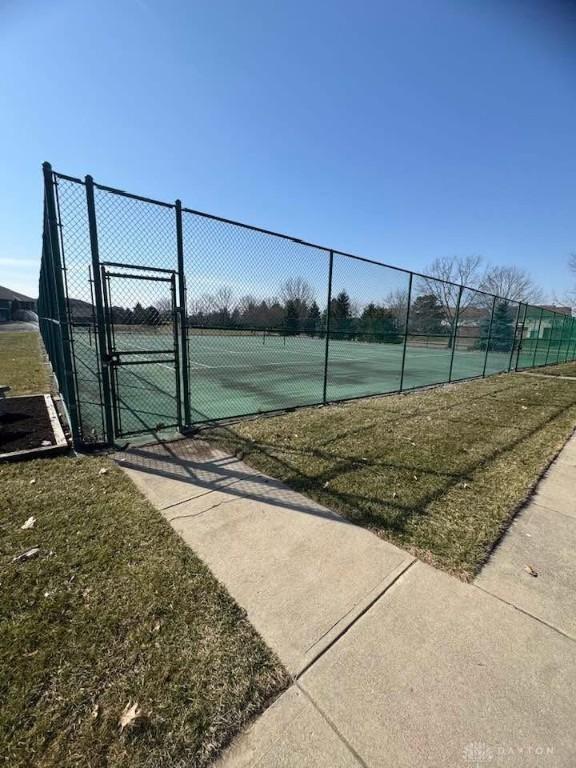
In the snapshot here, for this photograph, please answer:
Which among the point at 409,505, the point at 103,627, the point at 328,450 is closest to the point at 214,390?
the point at 328,450

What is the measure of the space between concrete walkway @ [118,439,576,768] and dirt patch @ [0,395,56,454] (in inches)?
87.8

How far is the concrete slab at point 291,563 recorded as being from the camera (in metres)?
1.78

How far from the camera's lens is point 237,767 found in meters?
1.20

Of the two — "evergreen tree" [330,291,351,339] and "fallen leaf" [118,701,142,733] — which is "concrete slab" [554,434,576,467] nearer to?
"evergreen tree" [330,291,351,339]

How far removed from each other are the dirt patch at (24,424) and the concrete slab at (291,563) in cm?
245

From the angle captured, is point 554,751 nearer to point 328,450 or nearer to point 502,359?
point 328,450

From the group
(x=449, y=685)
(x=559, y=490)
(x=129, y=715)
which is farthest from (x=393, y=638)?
(x=559, y=490)

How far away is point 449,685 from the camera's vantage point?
4.90 feet

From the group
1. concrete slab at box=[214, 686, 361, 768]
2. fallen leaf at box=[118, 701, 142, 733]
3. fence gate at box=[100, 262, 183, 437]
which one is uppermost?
fence gate at box=[100, 262, 183, 437]

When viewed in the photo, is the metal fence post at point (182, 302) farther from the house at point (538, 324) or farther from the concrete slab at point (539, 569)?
the house at point (538, 324)

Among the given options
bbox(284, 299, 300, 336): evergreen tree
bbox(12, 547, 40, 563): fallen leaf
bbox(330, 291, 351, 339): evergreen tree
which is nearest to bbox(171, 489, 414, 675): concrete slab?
bbox(12, 547, 40, 563): fallen leaf

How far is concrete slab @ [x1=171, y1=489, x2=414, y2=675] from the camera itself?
1.78 m

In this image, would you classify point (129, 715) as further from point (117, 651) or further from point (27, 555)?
point (27, 555)

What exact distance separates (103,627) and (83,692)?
0.32m
